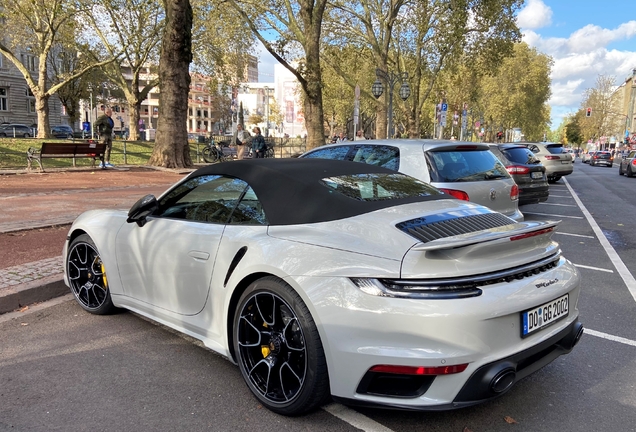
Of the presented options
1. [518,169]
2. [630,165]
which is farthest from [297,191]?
[630,165]

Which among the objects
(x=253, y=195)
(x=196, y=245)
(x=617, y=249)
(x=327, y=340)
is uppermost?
(x=253, y=195)

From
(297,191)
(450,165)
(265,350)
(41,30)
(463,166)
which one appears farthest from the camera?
(41,30)

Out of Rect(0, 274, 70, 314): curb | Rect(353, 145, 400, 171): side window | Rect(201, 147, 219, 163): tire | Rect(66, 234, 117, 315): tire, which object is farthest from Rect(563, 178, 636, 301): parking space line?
Rect(201, 147, 219, 163): tire

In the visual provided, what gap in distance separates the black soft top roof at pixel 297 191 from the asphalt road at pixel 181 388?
1.13 m

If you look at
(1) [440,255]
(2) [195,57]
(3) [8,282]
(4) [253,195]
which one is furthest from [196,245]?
(2) [195,57]

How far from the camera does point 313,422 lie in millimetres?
2682

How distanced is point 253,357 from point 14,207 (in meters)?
7.82

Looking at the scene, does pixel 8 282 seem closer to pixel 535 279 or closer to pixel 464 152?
pixel 535 279

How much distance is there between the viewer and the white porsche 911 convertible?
2.29 meters

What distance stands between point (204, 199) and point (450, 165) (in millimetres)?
3687

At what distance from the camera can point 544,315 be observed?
2602mm

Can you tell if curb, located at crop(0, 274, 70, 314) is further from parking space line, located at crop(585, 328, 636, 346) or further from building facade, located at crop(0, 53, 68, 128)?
building facade, located at crop(0, 53, 68, 128)

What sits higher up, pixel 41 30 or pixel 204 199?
pixel 41 30

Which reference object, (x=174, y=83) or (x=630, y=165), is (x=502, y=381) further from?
(x=630, y=165)
